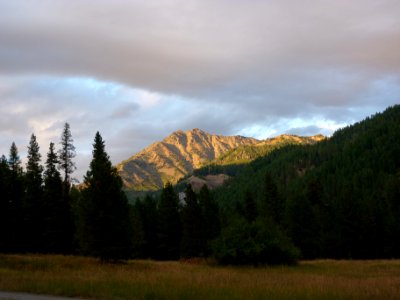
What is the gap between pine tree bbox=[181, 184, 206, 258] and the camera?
5844cm

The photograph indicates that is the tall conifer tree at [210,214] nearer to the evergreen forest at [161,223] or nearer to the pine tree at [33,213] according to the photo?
the evergreen forest at [161,223]

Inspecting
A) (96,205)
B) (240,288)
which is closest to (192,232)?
(96,205)

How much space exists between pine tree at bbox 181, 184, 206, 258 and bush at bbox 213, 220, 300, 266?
16764 mm

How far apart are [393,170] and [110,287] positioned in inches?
7448

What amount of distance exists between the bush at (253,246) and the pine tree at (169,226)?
77.3ft

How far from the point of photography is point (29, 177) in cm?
5312

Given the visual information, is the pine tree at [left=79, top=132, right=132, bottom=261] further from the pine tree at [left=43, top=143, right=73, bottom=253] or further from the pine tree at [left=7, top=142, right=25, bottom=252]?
the pine tree at [left=7, top=142, right=25, bottom=252]

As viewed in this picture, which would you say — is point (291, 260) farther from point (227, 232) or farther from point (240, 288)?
point (240, 288)

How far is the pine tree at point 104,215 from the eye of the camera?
38.7 m

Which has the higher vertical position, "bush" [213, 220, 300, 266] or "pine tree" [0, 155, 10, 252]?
"pine tree" [0, 155, 10, 252]

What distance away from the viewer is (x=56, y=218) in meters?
50.8

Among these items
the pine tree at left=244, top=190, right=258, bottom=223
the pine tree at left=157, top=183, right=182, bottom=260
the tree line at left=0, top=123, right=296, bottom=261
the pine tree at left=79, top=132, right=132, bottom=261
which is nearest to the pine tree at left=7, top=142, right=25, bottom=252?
the tree line at left=0, top=123, right=296, bottom=261

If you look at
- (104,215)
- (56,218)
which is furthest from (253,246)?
(56,218)

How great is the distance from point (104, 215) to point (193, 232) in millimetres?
22253
